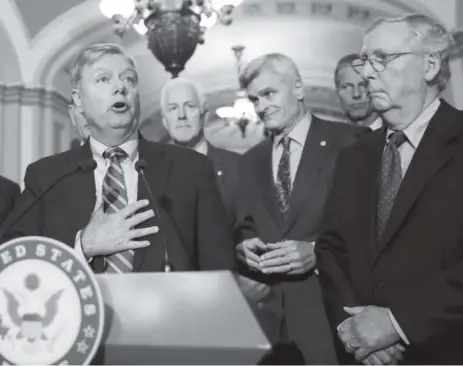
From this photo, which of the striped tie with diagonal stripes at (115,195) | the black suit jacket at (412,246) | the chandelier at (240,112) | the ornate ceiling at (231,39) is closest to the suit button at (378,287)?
the black suit jacket at (412,246)

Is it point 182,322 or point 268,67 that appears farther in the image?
point 268,67

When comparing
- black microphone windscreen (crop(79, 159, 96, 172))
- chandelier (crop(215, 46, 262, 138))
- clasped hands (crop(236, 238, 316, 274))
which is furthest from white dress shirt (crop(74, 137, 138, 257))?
chandelier (crop(215, 46, 262, 138))

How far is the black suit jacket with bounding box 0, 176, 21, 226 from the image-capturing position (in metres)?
2.16

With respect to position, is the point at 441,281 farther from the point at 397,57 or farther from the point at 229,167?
the point at 229,167

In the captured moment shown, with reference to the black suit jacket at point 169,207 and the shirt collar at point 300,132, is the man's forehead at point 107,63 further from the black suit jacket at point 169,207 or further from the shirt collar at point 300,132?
the shirt collar at point 300,132

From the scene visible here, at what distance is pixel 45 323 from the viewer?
1.18 metres

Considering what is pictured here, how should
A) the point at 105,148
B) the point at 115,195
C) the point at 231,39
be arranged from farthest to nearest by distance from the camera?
the point at 231,39
the point at 105,148
the point at 115,195

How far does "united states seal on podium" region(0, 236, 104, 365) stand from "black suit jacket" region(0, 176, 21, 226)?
3.18ft

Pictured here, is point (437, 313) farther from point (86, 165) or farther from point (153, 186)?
point (86, 165)

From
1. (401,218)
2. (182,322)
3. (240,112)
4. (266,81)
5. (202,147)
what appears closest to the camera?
(182,322)

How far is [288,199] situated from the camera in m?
2.12

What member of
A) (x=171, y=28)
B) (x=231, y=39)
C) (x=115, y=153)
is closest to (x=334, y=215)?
(x=115, y=153)

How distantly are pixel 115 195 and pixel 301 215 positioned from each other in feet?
2.03

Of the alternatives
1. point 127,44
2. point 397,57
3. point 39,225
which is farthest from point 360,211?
point 127,44
